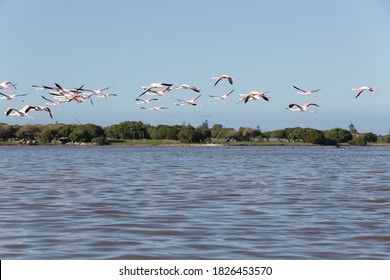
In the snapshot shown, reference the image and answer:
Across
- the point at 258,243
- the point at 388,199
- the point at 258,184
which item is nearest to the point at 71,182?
the point at 258,184

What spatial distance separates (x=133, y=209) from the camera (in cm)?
2805

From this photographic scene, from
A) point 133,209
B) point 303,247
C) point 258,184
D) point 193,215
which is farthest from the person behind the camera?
point 258,184

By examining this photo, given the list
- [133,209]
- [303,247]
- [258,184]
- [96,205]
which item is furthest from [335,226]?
[258,184]

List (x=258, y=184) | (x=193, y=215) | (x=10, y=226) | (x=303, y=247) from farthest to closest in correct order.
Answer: (x=258, y=184) → (x=193, y=215) → (x=10, y=226) → (x=303, y=247)

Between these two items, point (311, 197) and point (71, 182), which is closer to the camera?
point (311, 197)

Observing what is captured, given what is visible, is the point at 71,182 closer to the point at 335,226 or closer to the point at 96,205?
the point at 96,205

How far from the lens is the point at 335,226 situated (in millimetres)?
22969

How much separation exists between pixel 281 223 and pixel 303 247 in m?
4.52

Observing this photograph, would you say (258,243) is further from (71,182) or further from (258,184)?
(71,182)

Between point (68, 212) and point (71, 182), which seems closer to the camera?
point (68, 212)
